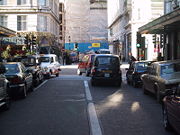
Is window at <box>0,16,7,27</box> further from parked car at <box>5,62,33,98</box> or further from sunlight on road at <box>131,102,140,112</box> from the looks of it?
sunlight on road at <box>131,102,140,112</box>

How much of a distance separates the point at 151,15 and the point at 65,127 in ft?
145

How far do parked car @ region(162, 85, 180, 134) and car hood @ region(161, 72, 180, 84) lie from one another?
361cm

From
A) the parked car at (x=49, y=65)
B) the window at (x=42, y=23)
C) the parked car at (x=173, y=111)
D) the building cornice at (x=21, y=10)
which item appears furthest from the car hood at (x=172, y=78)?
the window at (x=42, y=23)

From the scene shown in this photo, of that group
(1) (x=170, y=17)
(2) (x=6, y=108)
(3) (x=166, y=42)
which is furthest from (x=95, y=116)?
(3) (x=166, y=42)

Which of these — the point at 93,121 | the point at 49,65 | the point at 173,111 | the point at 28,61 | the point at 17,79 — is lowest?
the point at 93,121

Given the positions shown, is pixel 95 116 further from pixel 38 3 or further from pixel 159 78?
pixel 38 3

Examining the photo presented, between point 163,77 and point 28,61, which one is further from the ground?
point 28,61

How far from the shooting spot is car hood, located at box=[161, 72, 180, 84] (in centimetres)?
1147

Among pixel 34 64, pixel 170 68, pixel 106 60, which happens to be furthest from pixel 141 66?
pixel 170 68

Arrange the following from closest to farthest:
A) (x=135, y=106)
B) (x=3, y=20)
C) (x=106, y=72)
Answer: (x=135, y=106)
(x=106, y=72)
(x=3, y=20)

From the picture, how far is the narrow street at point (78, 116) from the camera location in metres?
8.10

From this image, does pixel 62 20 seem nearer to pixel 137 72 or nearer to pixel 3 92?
pixel 137 72

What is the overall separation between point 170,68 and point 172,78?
44.1 inches

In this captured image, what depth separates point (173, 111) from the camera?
22.7 feet
